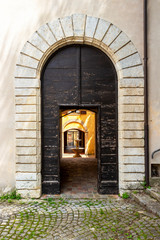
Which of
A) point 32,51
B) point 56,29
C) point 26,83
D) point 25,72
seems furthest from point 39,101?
point 56,29

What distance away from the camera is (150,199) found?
402 cm

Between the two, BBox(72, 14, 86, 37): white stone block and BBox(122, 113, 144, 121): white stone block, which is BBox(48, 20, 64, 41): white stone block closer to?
BBox(72, 14, 86, 37): white stone block

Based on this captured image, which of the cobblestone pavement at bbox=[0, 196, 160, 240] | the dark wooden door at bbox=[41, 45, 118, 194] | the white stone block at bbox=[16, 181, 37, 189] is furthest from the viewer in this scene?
the dark wooden door at bbox=[41, 45, 118, 194]

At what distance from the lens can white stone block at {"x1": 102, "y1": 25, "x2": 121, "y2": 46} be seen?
452 centimetres

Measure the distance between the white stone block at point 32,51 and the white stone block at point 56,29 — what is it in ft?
1.90

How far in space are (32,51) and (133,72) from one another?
8.43 feet

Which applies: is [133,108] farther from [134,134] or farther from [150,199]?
[150,199]

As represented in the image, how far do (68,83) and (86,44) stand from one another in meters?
1.13

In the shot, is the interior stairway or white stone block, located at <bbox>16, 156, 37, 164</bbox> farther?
white stone block, located at <bbox>16, 156, 37, 164</bbox>

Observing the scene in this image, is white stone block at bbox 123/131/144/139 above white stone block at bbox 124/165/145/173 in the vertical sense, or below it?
above

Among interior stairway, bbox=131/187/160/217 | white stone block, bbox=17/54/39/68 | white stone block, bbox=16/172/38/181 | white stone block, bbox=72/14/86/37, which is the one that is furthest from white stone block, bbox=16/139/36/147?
white stone block, bbox=72/14/86/37

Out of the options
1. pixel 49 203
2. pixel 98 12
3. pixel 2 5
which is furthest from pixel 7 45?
pixel 49 203

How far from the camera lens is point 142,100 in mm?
4551

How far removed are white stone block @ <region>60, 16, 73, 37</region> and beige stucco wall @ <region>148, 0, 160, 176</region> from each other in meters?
1.99
